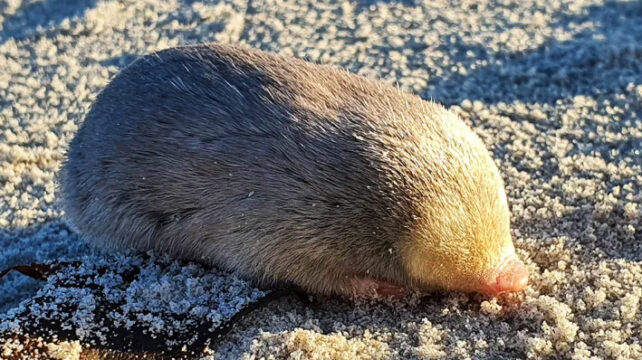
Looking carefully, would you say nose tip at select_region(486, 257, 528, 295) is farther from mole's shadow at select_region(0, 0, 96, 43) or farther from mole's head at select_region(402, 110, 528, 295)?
mole's shadow at select_region(0, 0, 96, 43)

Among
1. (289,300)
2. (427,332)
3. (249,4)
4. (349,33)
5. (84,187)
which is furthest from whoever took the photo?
(249,4)

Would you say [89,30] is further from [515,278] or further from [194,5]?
[515,278]

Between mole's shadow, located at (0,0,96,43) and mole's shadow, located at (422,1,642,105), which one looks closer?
mole's shadow, located at (422,1,642,105)

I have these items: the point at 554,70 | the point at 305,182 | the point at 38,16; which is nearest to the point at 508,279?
the point at 305,182

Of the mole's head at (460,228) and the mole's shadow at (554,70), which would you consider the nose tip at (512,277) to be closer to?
the mole's head at (460,228)

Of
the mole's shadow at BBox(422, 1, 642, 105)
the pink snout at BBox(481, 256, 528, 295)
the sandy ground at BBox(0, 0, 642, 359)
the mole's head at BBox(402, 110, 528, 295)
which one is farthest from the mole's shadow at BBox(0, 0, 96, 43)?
the pink snout at BBox(481, 256, 528, 295)

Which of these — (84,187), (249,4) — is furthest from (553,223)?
(249,4)

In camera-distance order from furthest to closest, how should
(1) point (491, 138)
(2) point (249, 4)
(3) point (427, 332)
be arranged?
1. (2) point (249, 4)
2. (1) point (491, 138)
3. (3) point (427, 332)
